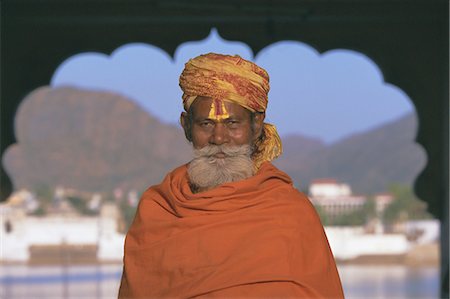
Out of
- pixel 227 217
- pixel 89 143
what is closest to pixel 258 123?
pixel 227 217

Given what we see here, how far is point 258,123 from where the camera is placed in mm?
2869

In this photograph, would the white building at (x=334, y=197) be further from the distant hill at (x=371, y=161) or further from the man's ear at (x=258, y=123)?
the man's ear at (x=258, y=123)

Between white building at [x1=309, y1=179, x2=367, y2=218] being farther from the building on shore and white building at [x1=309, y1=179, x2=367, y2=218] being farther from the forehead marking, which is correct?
the forehead marking

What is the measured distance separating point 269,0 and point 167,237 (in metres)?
4.08

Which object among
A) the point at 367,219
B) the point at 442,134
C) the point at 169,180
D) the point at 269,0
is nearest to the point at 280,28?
the point at 269,0

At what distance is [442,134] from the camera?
686 centimetres

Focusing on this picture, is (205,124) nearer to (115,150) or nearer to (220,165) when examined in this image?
(220,165)

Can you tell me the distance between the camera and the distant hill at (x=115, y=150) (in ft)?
175

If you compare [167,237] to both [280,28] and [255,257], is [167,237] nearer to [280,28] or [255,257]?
[255,257]

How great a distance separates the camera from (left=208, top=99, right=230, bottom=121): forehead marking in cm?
279

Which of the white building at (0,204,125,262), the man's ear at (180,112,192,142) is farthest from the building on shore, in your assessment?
the man's ear at (180,112,192,142)

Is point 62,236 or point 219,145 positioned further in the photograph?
point 62,236

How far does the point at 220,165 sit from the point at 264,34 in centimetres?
417

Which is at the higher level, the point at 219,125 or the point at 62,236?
the point at 62,236
